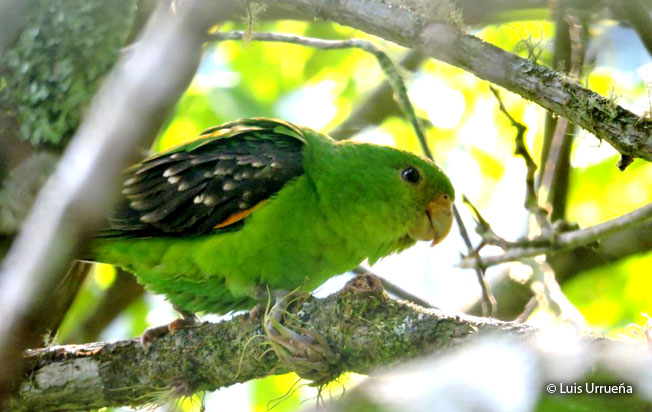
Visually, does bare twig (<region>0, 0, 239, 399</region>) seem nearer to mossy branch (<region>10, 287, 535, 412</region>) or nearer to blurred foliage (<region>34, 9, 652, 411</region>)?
mossy branch (<region>10, 287, 535, 412</region>)

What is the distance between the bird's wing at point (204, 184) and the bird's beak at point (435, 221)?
857 millimetres

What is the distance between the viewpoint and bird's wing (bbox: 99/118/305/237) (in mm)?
4012

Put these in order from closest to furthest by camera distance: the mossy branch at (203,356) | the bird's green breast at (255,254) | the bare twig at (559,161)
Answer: the mossy branch at (203,356), the bare twig at (559,161), the bird's green breast at (255,254)

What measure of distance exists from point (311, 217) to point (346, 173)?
435 millimetres

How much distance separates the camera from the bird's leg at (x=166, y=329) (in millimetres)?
3744

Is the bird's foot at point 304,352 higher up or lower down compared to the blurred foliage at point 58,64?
lower down

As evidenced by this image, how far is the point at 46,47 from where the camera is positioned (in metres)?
4.02

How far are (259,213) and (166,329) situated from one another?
823mm

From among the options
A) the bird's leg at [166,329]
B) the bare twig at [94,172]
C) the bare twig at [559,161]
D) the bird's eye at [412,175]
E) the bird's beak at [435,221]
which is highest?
the bare twig at [559,161]

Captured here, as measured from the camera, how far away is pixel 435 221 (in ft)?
14.4

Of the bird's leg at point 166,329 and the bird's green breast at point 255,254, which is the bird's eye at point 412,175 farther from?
the bird's leg at point 166,329

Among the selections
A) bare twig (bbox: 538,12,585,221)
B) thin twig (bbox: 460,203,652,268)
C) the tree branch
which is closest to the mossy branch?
the tree branch

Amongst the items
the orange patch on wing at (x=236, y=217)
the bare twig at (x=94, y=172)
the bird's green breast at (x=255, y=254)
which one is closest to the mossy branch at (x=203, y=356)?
the bird's green breast at (x=255, y=254)

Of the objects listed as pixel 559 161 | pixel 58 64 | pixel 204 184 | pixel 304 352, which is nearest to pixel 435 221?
pixel 559 161
